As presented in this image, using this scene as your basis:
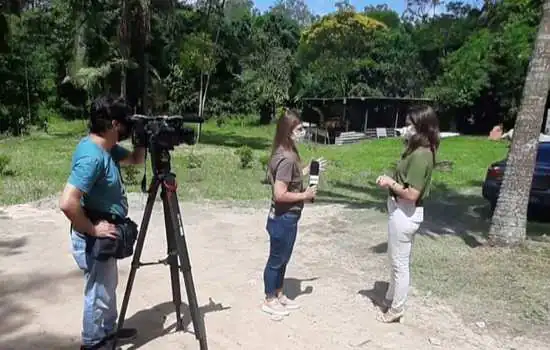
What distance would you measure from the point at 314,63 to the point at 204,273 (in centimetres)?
3545

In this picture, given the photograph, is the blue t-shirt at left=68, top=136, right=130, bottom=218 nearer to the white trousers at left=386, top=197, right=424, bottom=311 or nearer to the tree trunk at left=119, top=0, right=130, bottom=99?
the white trousers at left=386, top=197, right=424, bottom=311

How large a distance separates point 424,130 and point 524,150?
8.82ft

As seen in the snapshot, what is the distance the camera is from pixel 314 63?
39.5 meters

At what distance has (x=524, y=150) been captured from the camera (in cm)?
589

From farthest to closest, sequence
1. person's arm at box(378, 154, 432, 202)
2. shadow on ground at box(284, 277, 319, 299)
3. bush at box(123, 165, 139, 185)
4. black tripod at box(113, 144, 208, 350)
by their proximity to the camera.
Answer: bush at box(123, 165, 139, 185) → shadow on ground at box(284, 277, 319, 299) → person's arm at box(378, 154, 432, 202) → black tripod at box(113, 144, 208, 350)

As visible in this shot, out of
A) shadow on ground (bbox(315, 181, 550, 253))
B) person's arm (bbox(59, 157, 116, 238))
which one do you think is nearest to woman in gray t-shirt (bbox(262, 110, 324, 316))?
person's arm (bbox(59, 157, 116, 238))

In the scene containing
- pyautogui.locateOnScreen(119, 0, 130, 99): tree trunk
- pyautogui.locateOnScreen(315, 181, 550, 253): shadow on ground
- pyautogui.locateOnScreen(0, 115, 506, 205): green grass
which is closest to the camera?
pyautogui.locateOnScreen(315, 181, 550, 253): shadow on ground

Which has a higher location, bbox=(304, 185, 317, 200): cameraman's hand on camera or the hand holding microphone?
the hand holding microphone

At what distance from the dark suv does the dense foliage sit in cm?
1451

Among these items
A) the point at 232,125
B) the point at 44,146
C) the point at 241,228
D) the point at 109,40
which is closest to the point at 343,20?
the point at 232,125

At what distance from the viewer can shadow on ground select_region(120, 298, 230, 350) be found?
376 centimetres

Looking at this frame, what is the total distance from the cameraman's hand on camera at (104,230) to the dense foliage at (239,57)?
18.0 meters

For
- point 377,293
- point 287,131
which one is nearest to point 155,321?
point 287,131

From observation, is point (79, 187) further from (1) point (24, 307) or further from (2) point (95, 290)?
(1) point (24, 307)
